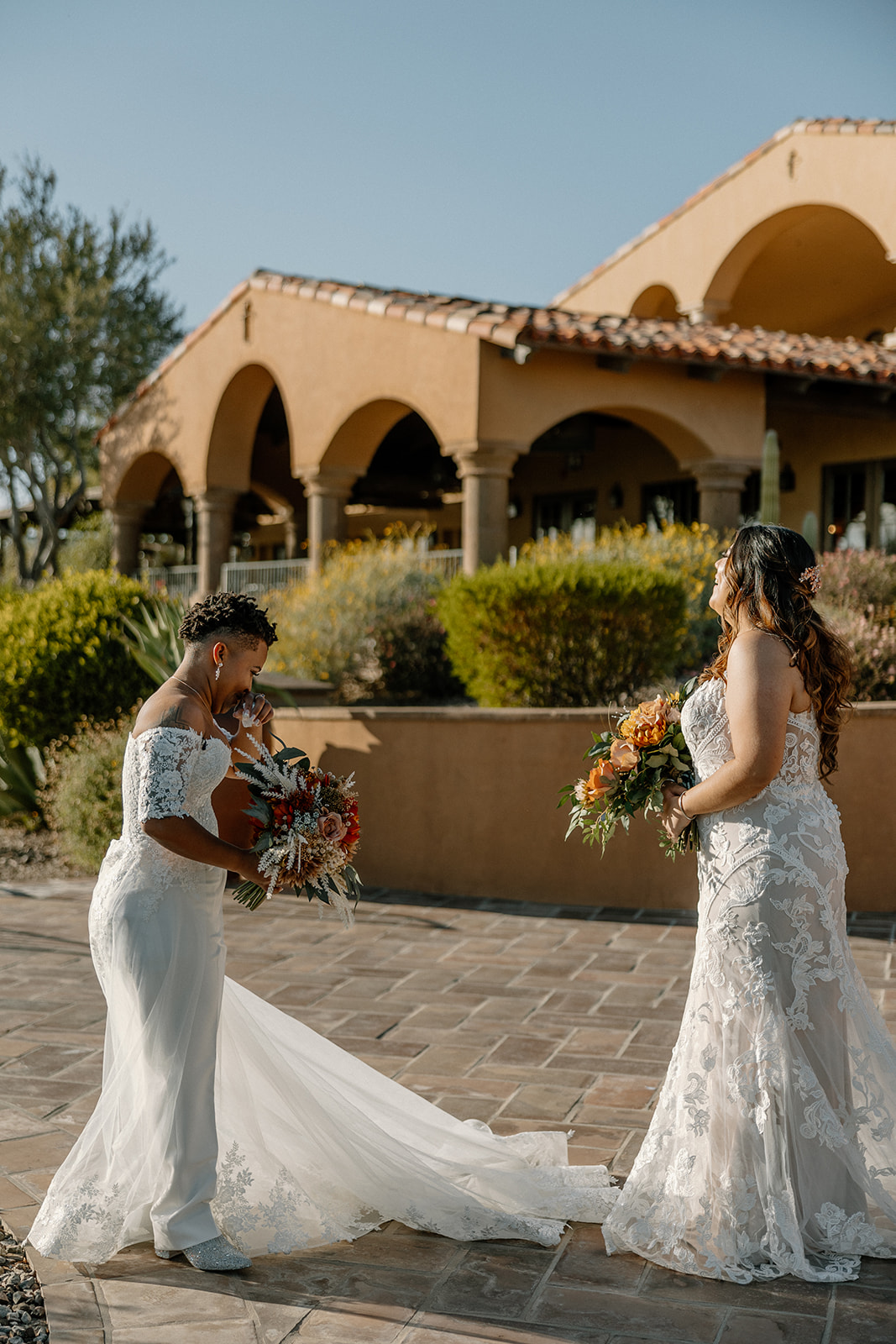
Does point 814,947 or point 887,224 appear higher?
point 887,224

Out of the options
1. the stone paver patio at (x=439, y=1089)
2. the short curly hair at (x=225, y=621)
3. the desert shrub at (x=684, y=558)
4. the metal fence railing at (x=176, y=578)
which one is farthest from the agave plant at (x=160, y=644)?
the metal fence railing at (x=176, y=578)

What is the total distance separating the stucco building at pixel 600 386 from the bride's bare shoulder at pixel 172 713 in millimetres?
10568

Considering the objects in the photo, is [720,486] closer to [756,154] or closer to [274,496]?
[756,154]

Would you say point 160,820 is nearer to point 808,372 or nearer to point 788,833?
point 788,833

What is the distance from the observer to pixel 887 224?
630 inches

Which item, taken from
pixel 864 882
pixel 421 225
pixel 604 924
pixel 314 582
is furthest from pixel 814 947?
pixel 421 225

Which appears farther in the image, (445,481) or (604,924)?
(445,481)

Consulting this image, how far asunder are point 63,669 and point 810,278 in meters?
13.9

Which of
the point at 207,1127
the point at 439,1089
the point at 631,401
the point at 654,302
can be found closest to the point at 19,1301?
the point at 207,1127

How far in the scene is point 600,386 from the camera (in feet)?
47.8

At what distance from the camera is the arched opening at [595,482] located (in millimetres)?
17875

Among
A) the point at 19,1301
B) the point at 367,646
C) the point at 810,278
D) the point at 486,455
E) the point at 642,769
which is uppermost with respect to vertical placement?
the point at 810,278

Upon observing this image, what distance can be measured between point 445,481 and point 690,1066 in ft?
58.2

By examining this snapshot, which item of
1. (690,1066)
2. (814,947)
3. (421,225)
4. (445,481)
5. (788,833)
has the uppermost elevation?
(421,225)
